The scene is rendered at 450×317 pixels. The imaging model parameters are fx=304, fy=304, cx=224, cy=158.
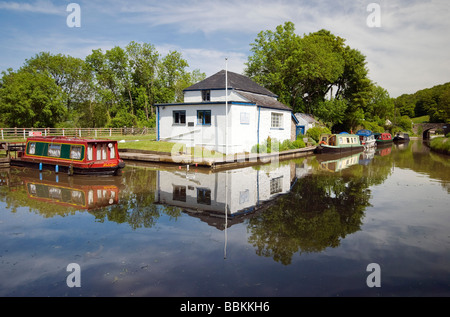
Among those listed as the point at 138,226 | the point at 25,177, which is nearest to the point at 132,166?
the point at 25,177

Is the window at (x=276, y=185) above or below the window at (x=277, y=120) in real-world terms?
below

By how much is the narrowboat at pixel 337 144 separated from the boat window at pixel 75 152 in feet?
86.2

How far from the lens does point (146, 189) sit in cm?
1470

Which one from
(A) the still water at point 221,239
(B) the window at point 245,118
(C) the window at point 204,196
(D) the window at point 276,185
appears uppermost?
(B) the window at point 245,118

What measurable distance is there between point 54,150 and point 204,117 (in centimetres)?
1258

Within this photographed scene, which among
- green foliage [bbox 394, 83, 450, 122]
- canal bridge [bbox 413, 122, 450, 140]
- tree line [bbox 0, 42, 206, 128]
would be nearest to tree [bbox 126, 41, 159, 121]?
tree line [bbox 0, 42, 206, 128]

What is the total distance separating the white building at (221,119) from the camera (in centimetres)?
2622

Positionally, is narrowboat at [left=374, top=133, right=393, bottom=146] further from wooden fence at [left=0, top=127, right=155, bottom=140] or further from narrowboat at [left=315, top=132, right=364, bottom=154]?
wooden fence at [left=0, top=127, right=155, bottom=140]

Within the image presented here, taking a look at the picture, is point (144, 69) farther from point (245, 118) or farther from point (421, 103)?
point (421, 103)

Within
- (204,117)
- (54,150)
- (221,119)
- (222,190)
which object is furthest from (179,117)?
(222,190)

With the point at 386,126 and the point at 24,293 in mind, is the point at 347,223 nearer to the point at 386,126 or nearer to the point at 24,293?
the point at 24,293

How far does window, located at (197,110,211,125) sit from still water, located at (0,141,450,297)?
39.5ft

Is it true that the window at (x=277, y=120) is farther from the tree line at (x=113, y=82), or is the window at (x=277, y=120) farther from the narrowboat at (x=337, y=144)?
the tree line at (x=113, y=82)

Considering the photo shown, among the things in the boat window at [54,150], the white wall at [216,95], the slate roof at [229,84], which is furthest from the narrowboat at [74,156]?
the slate roof at [229,84]
